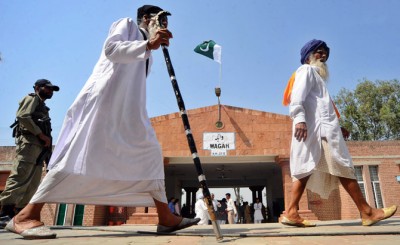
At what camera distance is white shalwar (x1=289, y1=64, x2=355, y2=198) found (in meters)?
3.13

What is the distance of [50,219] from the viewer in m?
14.1

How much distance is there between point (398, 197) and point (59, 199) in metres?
16.8

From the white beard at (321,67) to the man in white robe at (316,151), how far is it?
9cm

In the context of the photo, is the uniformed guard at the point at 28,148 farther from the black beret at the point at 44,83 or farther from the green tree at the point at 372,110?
the green tree at the point at 372,110

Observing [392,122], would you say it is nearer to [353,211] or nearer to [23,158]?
[353,211]

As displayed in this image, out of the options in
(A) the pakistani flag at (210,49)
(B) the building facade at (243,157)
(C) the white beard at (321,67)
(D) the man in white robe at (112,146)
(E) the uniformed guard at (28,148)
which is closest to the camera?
(D) the man in white robe at (112,146)

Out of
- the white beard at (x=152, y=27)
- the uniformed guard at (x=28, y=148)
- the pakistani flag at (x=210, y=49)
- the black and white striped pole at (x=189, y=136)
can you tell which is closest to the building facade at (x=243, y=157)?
the pakistani flag at (x=210, y=49)

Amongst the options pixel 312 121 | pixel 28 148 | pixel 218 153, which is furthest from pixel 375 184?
pixel 28 148

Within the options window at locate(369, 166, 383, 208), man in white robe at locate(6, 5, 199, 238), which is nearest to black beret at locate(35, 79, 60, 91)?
man in white robe at locate(6, 5, 199, 238)

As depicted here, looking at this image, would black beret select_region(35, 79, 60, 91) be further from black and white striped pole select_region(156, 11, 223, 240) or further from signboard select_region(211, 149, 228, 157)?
signboard select_region(211, 149, 228, 157)

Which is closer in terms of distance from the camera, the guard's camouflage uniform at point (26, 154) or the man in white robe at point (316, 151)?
the man in white robe at point (316, 151)

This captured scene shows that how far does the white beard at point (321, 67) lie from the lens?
3.61 m

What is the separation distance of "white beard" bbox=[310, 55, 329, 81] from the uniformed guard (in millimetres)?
3267

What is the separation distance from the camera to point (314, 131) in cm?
326
